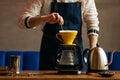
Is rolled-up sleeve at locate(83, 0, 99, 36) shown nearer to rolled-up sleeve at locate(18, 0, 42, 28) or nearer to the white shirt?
the white shirt

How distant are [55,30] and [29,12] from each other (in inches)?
8.4

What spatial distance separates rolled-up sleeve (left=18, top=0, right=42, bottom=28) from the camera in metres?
2.03

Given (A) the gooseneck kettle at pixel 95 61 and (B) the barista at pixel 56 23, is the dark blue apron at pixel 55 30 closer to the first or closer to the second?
(B) the barista at pixel 56 23

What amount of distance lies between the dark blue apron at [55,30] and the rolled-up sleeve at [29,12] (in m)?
0.10

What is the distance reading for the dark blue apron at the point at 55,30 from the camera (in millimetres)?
2154

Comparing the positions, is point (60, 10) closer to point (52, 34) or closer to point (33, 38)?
point (52, 34)

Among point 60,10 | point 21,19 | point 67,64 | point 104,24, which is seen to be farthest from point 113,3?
point 67,64

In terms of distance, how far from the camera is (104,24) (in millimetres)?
3498

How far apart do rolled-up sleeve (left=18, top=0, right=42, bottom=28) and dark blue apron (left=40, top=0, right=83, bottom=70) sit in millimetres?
100

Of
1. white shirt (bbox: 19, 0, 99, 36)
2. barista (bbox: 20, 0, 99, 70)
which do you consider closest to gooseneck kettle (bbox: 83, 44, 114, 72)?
barista (bbox: 20, 0, 99, 70)

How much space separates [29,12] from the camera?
2.09 meters

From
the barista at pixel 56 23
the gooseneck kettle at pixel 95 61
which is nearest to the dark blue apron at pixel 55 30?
the barista at pixel 56 23

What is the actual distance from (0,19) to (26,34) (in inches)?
12.1

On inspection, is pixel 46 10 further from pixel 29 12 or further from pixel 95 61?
pixel 95 61
